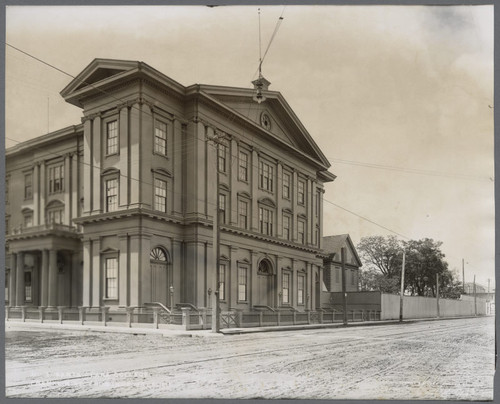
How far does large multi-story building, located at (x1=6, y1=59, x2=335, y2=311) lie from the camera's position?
14734 millimetres

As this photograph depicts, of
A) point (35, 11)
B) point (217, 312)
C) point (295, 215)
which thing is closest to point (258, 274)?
point (295, 215)

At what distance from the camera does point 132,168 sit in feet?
55.4

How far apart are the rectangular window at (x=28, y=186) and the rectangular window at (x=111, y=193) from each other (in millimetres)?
2165

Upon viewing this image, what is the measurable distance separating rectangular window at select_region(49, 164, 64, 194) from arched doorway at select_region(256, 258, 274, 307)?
7.39 metres

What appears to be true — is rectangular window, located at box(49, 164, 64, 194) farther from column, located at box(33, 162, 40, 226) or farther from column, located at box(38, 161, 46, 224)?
column, located at box(33, 162, 40, 226)

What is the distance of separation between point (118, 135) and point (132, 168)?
995mm

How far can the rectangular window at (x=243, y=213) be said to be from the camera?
20.3 meters

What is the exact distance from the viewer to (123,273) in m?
19.1

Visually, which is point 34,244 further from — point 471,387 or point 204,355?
point 471,387

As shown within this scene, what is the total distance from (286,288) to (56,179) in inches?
352

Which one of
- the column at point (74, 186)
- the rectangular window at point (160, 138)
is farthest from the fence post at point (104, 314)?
the rectangular window at point (160, 138)

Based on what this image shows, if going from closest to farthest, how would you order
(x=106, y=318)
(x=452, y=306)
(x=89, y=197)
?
(x=89, y=197) → (x=106, y=318) → (x=452, y=306)

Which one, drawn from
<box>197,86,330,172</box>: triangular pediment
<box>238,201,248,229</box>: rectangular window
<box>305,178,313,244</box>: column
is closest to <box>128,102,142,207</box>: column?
<box>197,86,330,172</box>: triangular pediment

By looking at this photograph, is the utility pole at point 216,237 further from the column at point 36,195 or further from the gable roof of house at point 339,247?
the column at point 36,195
